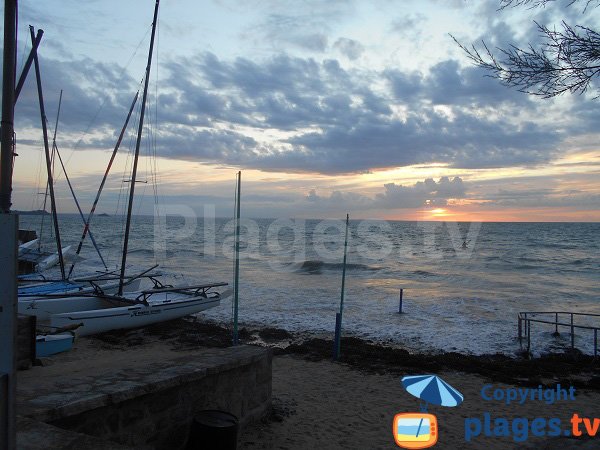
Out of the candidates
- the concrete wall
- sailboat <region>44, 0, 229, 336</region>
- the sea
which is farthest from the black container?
sailboat <region>44, 0, 229, 336</region>

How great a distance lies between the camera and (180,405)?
212 inches

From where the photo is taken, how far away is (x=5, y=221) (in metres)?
2.34

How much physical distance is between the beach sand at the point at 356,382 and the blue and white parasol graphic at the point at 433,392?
5.68 ft

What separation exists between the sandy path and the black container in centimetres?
112

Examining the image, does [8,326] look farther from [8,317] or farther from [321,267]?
[321,267]

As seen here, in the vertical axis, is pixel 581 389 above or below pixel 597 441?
below

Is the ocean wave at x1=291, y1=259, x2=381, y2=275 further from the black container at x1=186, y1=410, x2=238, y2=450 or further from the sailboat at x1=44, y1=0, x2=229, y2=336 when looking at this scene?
the black container at x1=186, y1=410, x2=238, y2=450

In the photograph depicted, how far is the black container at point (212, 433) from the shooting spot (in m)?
5.08

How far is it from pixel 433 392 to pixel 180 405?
2971 millimetres

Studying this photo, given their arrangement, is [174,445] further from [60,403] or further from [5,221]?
[5,221]

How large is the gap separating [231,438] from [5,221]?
3.82 metres

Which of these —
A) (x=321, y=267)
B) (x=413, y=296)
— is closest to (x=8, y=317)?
(x=413, y=296)

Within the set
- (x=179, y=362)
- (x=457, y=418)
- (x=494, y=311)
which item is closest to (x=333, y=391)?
(x=457, y=418)

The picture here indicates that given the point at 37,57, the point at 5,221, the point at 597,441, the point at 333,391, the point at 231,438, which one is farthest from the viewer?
the point at 37,57
